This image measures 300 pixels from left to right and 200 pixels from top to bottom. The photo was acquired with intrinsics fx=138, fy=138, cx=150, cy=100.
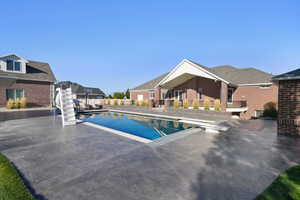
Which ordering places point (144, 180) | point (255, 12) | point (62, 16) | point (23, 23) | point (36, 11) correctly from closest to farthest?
point (144, 180) → point (255, 12) → point (36, 11) → point (62, 16) → point (23, 23)

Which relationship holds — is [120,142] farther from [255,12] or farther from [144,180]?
[255,12]

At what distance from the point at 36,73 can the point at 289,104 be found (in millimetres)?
27657

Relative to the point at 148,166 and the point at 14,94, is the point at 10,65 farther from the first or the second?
the point at 148,166

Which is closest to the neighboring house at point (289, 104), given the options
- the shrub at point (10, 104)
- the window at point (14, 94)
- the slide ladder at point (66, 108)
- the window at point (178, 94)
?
the slide ladder at point (66, 108)

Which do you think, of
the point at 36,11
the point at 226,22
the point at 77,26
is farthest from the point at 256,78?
the point at 36,11

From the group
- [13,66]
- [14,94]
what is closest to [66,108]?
[14,94]

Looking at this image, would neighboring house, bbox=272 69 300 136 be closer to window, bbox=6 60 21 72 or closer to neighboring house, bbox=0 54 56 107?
neighboring house, bbox=0 54 56 107

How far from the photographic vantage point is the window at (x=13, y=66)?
59.8 feet

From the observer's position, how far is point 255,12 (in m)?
11.3

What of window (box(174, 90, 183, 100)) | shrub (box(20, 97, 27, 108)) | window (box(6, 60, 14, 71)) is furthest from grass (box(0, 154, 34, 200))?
window (box(6, 60, 14, 71))

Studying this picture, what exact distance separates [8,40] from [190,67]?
2497 cm

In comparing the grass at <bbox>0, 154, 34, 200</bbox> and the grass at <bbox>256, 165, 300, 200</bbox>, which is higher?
the grass at <bbox>0, 154, 34, 200</bbox>

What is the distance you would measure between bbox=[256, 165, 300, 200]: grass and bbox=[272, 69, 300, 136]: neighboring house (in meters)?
4.21

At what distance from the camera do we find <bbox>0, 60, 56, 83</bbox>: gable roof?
58.8 feet
